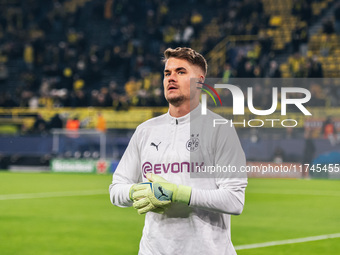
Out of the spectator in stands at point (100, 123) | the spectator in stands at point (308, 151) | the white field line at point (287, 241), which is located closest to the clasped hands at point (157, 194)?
the white field line at point (287, 241)

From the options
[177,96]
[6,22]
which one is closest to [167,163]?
[177,96]

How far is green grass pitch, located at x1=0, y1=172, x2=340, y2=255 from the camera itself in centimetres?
950

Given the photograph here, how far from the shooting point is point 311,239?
10305 millimetres

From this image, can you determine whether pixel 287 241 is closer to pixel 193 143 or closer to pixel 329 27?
pixel 193 143

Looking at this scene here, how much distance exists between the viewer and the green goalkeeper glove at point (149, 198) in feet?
13.6

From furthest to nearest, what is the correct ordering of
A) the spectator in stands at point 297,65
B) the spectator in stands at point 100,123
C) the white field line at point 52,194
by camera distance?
1. the spectator in stands at point 100,123
2. the spectator in stands at point 297,65
3. the white field line at point 52,194

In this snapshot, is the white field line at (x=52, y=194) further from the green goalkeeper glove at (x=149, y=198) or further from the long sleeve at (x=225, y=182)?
the long sleeve at (x=225, y=182)

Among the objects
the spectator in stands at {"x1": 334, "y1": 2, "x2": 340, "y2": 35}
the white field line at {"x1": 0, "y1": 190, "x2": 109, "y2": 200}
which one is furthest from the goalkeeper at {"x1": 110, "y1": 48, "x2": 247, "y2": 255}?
the spectator in stands at {"x1": 334, "y1": 2, "x2": 340, "y2": 35}

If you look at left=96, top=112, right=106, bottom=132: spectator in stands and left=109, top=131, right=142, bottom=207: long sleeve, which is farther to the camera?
left=96, top=112, right=106, bottom=132: spectator in stands

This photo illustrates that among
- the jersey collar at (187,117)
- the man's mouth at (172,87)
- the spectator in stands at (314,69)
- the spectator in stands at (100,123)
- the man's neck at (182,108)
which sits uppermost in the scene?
the spectator in stands at (314,69)

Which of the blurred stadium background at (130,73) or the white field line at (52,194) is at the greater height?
the blurred stadium background at (130,73)

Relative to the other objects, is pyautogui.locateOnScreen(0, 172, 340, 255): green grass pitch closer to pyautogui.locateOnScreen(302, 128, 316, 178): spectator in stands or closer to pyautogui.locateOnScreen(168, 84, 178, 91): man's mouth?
pyautogui.locateOnScreen(302, 128, 316, 178): spectator in stands

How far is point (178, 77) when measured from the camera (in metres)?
4.26

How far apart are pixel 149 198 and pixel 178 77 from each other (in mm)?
768
